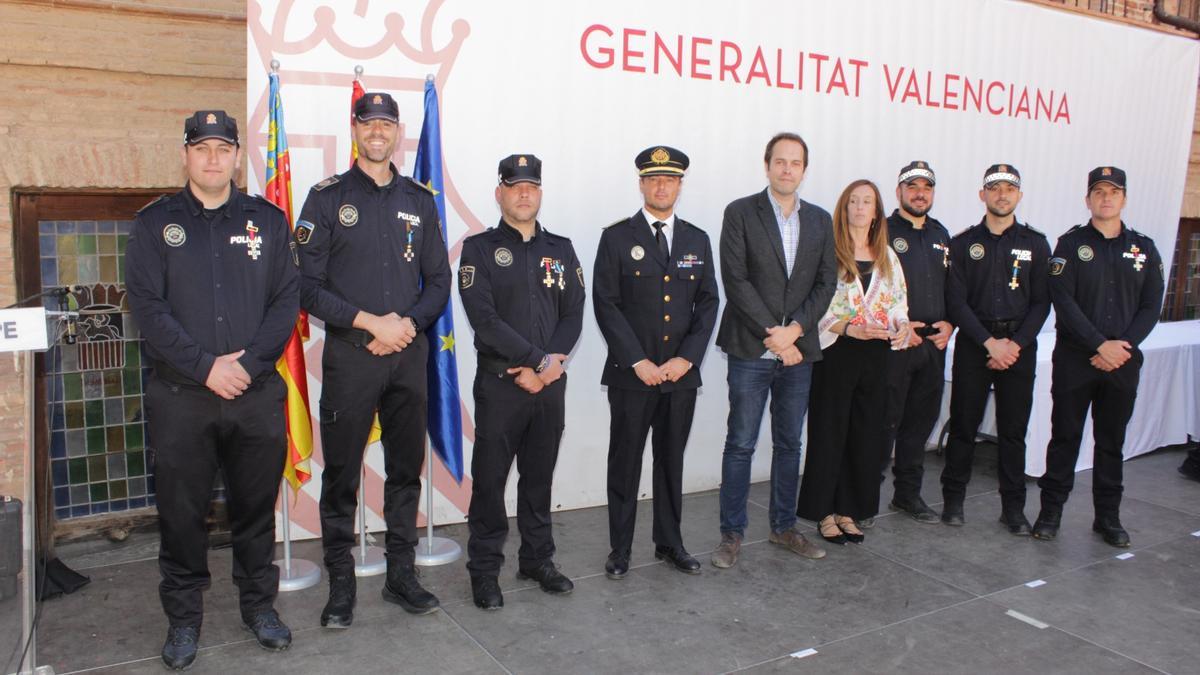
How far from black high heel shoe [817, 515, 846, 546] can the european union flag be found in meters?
2.01

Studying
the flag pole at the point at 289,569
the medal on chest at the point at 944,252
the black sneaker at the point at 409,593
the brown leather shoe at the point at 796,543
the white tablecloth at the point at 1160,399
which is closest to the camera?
the black sneaker at the point at 409,593

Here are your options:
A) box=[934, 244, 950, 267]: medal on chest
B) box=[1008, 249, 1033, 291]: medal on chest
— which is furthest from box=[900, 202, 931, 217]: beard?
box=[1008, 249, 1033, 291]: medal on chest

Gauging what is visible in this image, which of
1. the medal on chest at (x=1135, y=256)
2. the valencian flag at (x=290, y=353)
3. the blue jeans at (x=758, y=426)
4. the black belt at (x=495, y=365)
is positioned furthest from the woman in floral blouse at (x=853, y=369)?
the valencian flag at (x=290, y=353)

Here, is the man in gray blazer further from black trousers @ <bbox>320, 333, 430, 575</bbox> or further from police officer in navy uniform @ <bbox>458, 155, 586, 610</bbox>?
black trousers @ <bbox>320, 333, 430, 575</bbox>

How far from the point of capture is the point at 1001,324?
5.00 m

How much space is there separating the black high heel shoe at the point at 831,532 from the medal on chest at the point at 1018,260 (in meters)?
1.61

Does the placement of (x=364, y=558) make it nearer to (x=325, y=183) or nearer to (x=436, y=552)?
(x=436, y=552)

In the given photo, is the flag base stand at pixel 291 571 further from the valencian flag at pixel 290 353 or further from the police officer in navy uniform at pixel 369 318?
the police officer in navy uniform at pixel 369 318

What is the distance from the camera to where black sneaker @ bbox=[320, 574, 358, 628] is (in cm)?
366

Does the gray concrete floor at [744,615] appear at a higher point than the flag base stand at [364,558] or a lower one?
lower

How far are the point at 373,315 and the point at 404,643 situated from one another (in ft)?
4.17

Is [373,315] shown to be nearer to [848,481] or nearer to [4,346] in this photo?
[4,346]

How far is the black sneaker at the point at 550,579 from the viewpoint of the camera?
4051 millimetres

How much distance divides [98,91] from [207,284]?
5.54 ft
